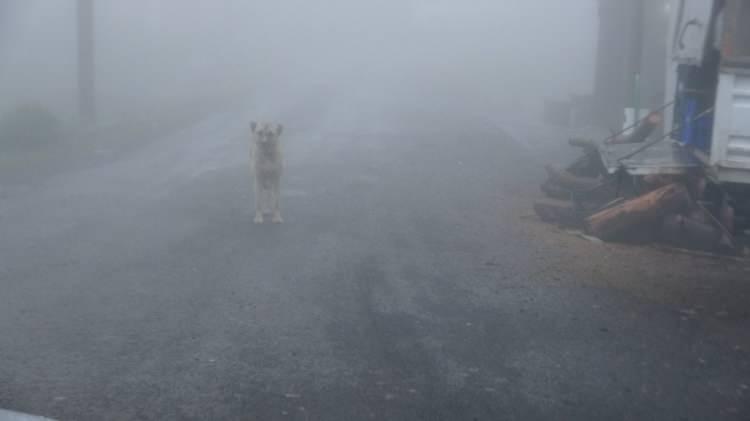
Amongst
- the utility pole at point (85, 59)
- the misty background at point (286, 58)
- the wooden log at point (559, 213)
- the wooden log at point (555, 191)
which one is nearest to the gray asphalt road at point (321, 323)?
the wooden log at point (559, 213)

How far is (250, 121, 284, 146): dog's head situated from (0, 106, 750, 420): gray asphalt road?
0.98 m

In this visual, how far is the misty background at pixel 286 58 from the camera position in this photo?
27.5 meters

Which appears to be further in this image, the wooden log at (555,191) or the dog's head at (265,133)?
the wooden log at (555,191)

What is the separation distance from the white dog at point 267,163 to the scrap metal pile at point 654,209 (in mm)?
3345

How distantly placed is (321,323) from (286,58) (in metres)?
40.2

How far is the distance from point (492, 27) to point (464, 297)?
57712 mm

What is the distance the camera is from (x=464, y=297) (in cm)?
755

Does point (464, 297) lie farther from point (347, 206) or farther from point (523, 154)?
point (523, 154)

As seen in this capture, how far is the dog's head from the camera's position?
417 inches

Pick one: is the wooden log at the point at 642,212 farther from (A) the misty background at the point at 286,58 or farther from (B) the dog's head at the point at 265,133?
(A) the misty background at the point at 286,58

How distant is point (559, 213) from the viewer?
435 inches

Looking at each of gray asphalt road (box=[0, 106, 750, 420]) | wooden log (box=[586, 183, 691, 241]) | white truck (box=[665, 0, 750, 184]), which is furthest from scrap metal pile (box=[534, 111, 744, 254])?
gray asphalt road (box=[0, 106, 750, 420])

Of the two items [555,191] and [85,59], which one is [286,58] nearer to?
[85,59]

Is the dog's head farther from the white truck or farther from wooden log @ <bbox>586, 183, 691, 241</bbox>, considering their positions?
the white truck
